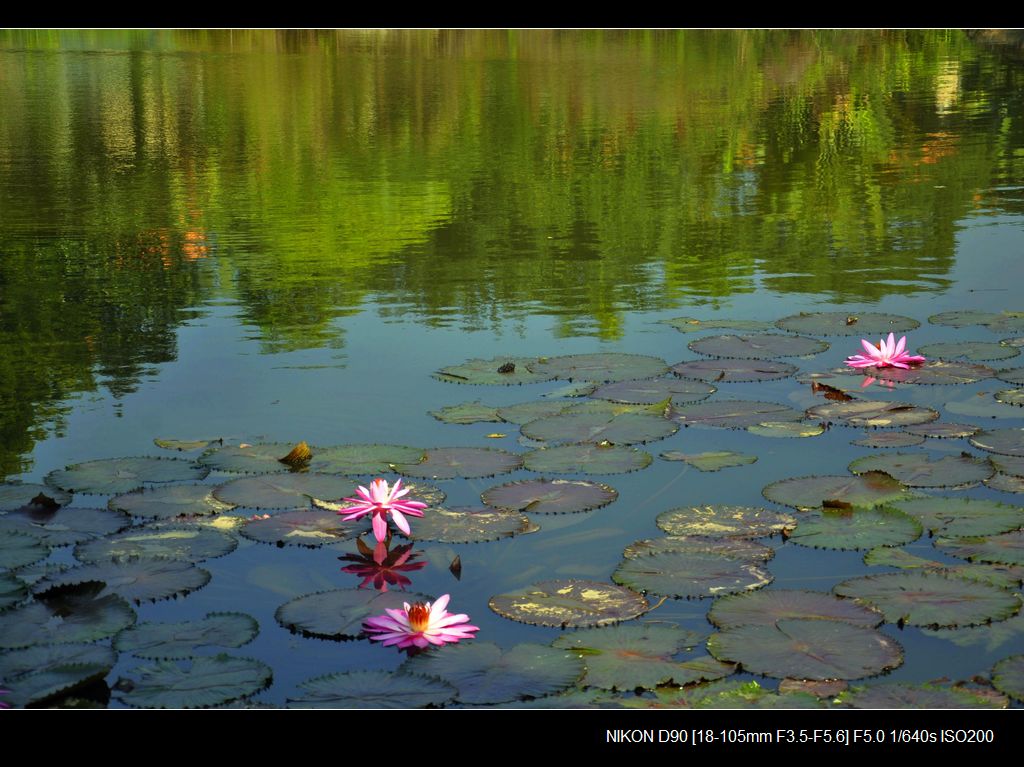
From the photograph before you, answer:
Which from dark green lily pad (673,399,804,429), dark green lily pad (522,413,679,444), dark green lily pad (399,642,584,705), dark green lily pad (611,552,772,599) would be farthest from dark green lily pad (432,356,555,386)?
dark green lily pad (399,642,584,705)

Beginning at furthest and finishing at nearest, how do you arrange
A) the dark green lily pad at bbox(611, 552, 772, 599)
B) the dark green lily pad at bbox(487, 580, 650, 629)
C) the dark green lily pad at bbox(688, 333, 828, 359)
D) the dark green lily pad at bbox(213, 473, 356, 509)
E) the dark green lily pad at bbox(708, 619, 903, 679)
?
1. the dark green lily pad at bbox(688, 333, 828, 359)
2. the dark green lily pad at bbox(213, 473, 356, 509)
3. the dark green lily pad at bbox(611, 552, 772, 599)
4. the dark green lily pad at bbox(487, 580, 650, 629)
5. the dark green lily pad at bbox(708, 619, 903, 679)

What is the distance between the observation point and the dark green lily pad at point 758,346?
4492 millimetres

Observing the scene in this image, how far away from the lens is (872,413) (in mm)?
3830

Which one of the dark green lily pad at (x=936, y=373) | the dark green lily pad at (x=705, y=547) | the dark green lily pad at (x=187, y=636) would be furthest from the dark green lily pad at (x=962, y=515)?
the dark green lily pad at (x=187, y=636)

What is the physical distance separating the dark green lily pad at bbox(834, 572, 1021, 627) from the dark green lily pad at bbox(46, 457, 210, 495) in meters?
1.86

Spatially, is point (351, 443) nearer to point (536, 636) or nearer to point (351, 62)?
point (536, 636)

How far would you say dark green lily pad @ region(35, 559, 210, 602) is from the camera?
2.75 metres

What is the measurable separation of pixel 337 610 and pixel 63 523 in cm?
92

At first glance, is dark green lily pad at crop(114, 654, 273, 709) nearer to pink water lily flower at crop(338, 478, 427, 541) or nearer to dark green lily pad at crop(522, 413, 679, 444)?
pink water lily flower at crop(338, 478, 427, 541)

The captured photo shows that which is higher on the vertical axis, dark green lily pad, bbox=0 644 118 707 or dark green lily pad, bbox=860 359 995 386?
dark green lily pad, bbox=860 359 995 386

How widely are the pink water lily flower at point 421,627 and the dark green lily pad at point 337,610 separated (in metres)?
0.06

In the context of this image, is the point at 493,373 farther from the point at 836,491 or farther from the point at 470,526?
the point at 836,491

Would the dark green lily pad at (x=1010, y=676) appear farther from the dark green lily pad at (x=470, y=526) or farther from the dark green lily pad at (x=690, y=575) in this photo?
the dark green lily pad at (x=470, y=526)

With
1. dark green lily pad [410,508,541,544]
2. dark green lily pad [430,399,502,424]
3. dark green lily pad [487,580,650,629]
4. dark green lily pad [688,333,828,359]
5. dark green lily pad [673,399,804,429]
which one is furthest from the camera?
dark green lily pad [688,333,828,359]
